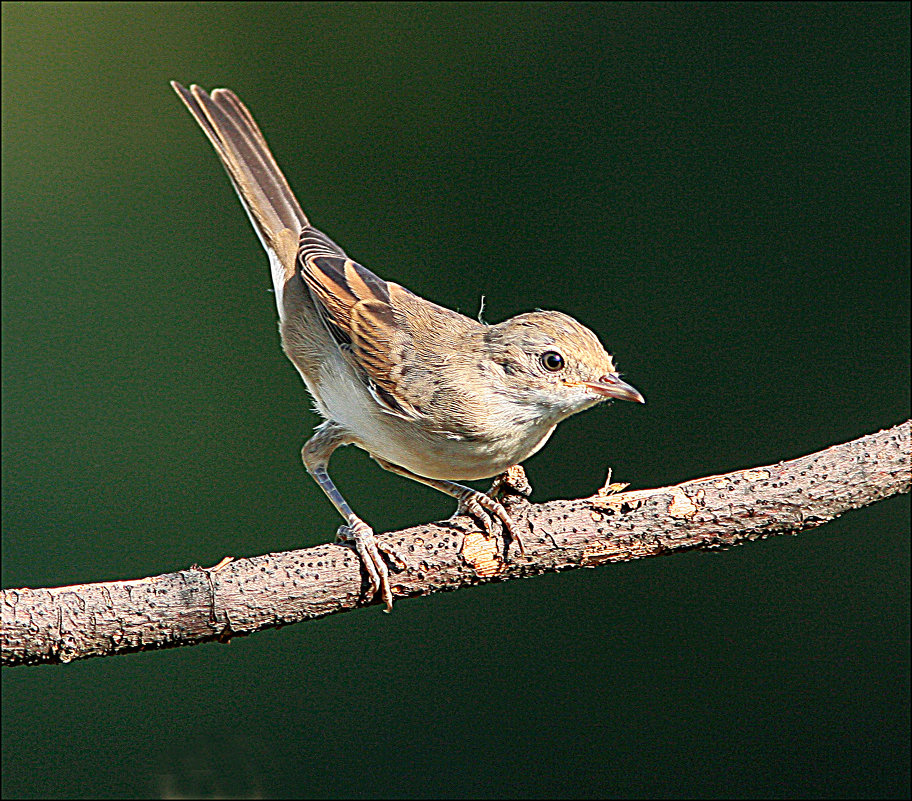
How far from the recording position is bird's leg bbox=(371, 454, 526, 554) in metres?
2.00

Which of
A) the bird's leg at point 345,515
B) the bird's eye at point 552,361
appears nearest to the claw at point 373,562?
the bird's leg at point 345,515

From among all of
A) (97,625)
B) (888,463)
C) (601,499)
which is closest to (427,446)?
(601,499)

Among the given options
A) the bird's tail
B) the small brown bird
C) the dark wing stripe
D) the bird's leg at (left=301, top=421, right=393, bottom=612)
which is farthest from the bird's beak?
the bird's tail

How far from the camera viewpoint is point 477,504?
2104 mm

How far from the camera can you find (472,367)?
2.21m

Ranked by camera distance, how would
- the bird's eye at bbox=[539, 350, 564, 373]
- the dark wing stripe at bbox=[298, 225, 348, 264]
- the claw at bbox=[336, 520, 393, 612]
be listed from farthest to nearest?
the dark wing stripe at bbox=[298, 225, 348, 264]
the bird's eye at bbox=[539, 350, 564, 373]
the claw at bbox=[336, 520, 393, 612]

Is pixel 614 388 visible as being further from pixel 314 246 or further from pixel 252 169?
pixel 252 169

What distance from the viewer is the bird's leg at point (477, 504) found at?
200 cm

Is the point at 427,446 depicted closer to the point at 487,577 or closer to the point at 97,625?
the point at 487,577

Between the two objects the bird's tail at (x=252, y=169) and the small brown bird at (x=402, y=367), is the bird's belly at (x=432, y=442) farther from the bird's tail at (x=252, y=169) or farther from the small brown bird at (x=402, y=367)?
the bird's tail at (x=252, y=169)

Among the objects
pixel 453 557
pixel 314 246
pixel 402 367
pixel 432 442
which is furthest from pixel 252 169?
pixel 453 557

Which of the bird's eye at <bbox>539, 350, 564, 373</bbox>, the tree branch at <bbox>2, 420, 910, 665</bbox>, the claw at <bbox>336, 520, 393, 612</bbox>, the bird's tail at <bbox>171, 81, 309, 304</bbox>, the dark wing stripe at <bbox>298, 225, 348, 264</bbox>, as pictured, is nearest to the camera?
the tree branch at <bbox>2, 420, 910, 665</bbox>

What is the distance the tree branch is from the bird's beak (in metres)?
0.19

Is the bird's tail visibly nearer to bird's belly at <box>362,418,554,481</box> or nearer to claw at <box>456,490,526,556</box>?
bird's belly at <box>362,418,554,481</box>
